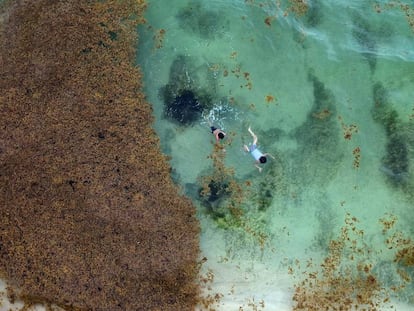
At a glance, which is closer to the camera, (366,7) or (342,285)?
(342,285)

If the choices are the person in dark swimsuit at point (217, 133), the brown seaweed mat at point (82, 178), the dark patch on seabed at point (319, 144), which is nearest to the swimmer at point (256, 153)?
the person in dark swimsuit at point (217, 133)

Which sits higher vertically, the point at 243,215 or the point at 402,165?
the point at 402,165

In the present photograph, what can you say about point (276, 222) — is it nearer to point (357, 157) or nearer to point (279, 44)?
point (357, 157)

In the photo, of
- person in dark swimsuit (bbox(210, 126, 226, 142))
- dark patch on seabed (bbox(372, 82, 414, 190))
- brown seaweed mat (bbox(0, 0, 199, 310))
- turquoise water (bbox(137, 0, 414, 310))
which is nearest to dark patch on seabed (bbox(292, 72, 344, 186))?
turquoise water (bbox(137, 0, 414, 310))

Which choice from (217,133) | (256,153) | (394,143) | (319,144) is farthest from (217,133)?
(394,143)

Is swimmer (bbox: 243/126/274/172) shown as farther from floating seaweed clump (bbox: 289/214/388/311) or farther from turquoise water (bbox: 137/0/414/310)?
floating seaweed clump (bbox: 289/214/388/311)

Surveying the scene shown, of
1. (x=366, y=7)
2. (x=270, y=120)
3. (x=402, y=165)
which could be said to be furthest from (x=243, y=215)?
(x=366, y=7)
